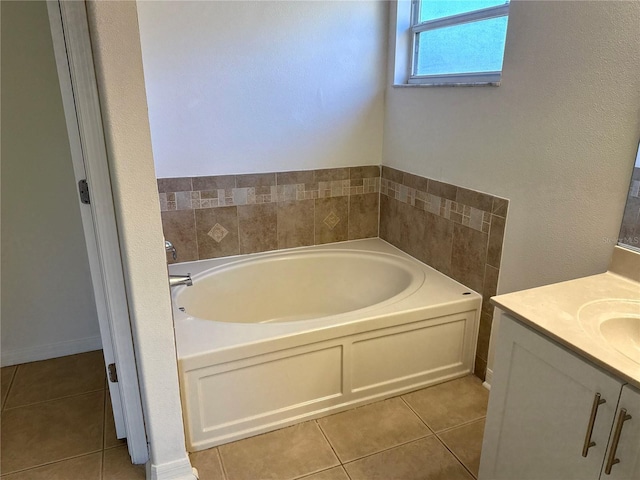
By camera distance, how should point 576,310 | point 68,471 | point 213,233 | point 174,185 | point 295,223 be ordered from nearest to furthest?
point 576,310 < point 68,471 < point 174,185 < point 213,233 < point 295,223

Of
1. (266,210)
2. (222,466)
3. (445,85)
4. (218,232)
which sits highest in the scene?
(445,85)

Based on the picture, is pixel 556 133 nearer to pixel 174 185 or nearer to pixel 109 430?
pixel 174 185

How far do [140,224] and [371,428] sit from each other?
1.31 metres

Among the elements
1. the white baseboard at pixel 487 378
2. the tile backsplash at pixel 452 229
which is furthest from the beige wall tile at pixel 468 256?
the white baseboard at pixel 487 378

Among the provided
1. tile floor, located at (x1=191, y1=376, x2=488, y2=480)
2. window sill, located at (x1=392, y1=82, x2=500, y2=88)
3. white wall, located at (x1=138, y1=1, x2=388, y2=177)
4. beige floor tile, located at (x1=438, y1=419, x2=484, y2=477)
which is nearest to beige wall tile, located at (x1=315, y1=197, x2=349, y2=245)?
white wall, located at (x1=138, y1=1, x2=388, y2=177)

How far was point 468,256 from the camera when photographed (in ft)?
7.64

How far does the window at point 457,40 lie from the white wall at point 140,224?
1518mm

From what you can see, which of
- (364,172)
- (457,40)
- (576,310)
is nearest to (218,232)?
(364,172)

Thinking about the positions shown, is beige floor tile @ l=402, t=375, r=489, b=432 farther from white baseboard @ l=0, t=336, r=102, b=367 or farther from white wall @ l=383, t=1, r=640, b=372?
white baseboard @ l=0, t=336, r=102, b=367

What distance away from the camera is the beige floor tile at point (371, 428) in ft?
6.30

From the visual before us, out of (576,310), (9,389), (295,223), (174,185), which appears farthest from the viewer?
(295,223)

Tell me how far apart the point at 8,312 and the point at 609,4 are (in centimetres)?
293

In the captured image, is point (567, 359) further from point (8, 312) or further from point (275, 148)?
point (8, 312)

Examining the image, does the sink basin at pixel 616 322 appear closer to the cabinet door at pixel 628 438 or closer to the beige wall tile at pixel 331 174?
the cabinet door at pixel 628 438
